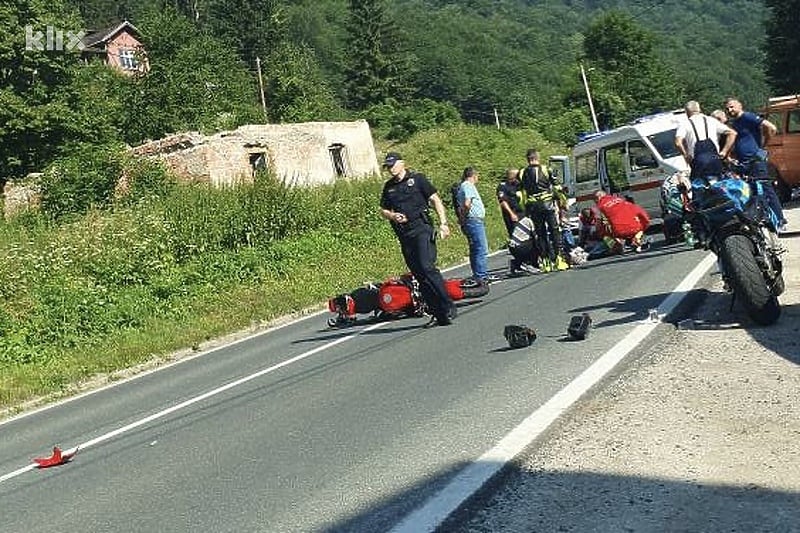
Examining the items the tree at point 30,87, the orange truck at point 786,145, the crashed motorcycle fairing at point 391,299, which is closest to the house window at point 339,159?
the tree at point 30,87

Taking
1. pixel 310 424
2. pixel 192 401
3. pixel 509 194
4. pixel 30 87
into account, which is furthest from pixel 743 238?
pixel 30 87

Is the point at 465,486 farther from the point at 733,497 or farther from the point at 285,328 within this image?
the point at 285,328

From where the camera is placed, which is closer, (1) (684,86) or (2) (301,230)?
(2) (301,230)

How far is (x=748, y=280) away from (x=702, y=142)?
6.48 feet

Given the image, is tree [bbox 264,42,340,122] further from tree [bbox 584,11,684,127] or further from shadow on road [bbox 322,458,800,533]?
shadow on road [bbox 322,458,800,533]

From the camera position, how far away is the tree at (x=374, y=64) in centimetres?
9081

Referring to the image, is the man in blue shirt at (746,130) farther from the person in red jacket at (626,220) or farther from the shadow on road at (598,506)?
the shadow on road at (598,506)

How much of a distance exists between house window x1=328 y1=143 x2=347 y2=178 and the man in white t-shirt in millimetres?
26815

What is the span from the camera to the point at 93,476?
6.52 m

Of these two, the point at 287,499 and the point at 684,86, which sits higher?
the point at 684,86

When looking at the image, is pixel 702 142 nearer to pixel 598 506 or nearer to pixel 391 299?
pixel 391 299

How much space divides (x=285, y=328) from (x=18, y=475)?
7241 millimetres

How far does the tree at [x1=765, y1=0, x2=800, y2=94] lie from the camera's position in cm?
5331

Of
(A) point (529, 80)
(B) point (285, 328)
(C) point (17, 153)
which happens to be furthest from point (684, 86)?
(B) point (285, 328)
